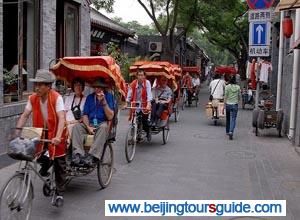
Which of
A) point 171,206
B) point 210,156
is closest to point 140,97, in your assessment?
point 210,156

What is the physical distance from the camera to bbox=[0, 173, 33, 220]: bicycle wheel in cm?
486

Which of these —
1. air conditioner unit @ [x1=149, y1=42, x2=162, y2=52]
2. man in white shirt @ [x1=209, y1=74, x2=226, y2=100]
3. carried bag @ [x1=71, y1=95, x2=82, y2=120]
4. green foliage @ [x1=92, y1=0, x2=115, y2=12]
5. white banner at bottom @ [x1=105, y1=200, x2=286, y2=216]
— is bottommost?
white banner at bottom @ [x1=105, y1=200, x2=286, y2=216]

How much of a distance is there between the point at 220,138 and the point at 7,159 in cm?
623

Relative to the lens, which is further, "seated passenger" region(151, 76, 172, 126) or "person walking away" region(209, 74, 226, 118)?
"person walking away" region(209, 74, 226, 118)

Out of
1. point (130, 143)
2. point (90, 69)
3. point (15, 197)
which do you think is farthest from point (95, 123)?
point (15, 197)

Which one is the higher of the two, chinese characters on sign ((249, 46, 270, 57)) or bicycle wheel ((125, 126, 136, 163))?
chinese characters on sign ((249, 46, 270, 57))

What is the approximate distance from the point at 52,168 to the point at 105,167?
1.37 metres

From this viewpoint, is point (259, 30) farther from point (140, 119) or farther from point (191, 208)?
point (191, 208)

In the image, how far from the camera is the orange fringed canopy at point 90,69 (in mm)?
7043

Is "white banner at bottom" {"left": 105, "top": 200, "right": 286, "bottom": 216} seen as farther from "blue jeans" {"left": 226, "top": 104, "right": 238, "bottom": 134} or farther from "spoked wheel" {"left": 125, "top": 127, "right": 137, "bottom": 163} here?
"blue jeans" {"left": 226, "top": 104, "right": 238, "bottom": 134}

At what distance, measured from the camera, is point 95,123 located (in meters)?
7.12

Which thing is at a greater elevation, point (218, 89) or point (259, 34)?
point (259, 34)

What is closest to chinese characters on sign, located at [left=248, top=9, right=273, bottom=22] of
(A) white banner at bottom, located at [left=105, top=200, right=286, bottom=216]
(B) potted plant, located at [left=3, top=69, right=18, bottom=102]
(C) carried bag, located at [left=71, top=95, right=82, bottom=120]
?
(B) potted plant, located at [left=3, top=69, right=18, bottom=102]

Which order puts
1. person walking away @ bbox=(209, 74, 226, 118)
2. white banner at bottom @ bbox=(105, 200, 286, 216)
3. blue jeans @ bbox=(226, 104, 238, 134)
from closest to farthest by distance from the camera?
white banner at bottom @ bbox=(105, 200, 286, 216)
blue jeans @ bbox=(226, 104, 238, 134)
person walking away @ bbox=(209, 74, 226, 118)
